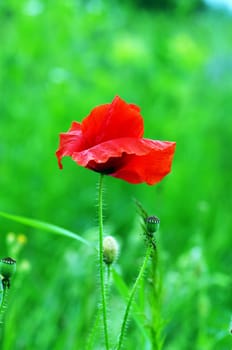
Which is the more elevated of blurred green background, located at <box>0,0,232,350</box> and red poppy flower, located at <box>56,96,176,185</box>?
blurred green background, located at <box>0,0,232,350</box>

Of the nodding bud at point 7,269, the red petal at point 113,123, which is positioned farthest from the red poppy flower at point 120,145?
the nodding bud at point 7,269

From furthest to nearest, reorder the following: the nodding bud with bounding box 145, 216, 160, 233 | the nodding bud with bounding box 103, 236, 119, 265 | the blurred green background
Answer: the blurred green background → the nodding bud with bounding box 103, 236, 119, 265 → the nodding bud with bounding box 145, 216, 160, 233

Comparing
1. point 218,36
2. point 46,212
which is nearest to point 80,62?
point 46,212

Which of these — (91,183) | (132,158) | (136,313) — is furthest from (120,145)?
(91,183)

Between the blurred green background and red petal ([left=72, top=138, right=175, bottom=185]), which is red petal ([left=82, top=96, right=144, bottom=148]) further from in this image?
the blurred green background

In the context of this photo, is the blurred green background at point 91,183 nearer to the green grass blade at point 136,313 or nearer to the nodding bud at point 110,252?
the green grass blade at point 136,313

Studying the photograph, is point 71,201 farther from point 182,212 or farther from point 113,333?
point 113,333

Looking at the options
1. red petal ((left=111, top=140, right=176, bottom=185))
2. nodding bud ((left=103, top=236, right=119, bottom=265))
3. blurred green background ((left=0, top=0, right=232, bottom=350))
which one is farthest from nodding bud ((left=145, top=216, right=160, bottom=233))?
blurred green background ((left=0, top=0, right=232, bottom=350))
